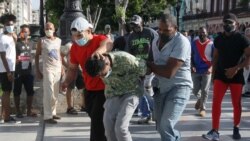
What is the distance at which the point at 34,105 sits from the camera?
9836 mm

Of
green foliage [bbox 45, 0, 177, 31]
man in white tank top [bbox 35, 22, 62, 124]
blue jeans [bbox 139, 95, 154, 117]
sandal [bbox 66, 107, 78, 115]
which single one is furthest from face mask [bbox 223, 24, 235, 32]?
green foliage [bbox 45, 0, 177, 31]

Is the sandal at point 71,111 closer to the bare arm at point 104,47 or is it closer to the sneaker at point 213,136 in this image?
the sneaker at point 213,136

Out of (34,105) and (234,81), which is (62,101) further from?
(234,81)

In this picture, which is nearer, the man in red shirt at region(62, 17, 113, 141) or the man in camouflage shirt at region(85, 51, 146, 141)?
the man in camouflage shirt at region(85, 51, 146, 141)

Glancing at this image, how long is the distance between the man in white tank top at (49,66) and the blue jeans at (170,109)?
11.0 ft

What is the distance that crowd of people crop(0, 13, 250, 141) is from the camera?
5.41 metres

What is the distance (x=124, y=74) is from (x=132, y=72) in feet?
0.28

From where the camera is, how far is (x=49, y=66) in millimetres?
8828

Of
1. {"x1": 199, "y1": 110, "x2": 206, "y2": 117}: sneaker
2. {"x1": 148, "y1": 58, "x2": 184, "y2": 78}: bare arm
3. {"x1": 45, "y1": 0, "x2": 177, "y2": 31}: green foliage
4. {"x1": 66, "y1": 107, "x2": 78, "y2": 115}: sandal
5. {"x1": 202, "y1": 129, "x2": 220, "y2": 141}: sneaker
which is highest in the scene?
{"x1": 45, "y1": 0, "x2": 177, "y2": 31}: green foliage

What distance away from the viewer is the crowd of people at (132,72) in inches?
213

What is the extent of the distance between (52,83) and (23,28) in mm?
1270

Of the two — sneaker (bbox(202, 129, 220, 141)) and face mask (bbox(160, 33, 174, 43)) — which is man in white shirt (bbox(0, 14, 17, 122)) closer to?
sneaker (bbox(202, 129, 220, 141))

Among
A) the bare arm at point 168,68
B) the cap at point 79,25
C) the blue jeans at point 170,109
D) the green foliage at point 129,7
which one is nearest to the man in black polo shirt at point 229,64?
the blue jeans at point 170,109

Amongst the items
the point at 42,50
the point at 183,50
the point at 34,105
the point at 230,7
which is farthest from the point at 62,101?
the point at 230,7
